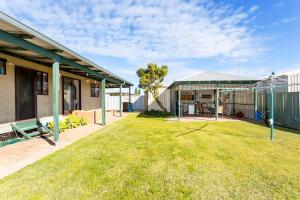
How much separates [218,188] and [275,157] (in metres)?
2.51

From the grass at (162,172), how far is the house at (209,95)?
22.2ft

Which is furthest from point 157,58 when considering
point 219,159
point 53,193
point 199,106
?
point 53,193

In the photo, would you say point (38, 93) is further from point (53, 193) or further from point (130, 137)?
point (53, 193)

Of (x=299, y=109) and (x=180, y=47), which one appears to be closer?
(x=299, y=109)

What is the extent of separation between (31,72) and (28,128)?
8.25 ft

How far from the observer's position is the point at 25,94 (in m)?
7.16

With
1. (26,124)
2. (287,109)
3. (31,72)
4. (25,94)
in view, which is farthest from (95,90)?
(287,109)

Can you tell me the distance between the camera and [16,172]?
3498 millimetres

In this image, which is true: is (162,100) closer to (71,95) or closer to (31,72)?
(71,95)

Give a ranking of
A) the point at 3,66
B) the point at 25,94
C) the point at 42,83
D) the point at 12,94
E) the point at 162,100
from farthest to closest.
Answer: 1. the point at 162,100
2. the point at 42,83
3. the point at 25,94
4. the point at 12,94
5. the point at 3,66

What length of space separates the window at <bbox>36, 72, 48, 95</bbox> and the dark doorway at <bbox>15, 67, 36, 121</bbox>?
0.34m

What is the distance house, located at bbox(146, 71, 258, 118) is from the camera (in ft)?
39.2

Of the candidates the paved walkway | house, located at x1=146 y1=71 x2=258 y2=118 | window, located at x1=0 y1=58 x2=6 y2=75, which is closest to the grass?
the paved walkway

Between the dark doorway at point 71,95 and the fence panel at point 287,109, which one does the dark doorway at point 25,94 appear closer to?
the dark doorway at point 71,95
